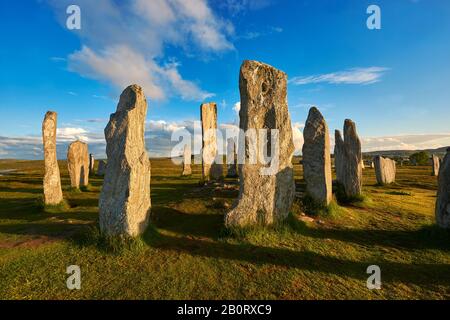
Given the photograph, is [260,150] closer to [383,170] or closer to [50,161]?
[50,161]

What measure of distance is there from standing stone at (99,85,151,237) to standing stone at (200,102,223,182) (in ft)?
36.9

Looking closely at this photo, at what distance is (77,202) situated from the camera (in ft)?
53.5

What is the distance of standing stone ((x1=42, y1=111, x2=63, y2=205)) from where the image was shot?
1453 centimetres

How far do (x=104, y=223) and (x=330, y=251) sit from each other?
22.9ft

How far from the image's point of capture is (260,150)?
395 inches

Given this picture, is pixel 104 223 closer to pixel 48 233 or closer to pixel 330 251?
pixel 48 233

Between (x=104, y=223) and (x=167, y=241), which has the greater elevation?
(x=104, y=223)

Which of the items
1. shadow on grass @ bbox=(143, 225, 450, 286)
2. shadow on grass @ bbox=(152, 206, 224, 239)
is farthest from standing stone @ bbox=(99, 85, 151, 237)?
shadow on grass @ bbox=(152, 206, 224, 239)

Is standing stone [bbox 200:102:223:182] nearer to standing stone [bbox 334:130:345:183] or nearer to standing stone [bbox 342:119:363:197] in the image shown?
standing stone [bbox 334:130:345:183]

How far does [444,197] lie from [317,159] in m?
4.64

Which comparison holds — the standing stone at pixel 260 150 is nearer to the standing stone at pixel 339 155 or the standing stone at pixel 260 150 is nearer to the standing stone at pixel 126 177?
the standing stone at pixel 126 177

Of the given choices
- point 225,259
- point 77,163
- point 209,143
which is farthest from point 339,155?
point 77,163
